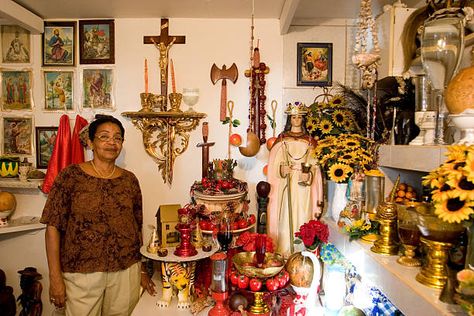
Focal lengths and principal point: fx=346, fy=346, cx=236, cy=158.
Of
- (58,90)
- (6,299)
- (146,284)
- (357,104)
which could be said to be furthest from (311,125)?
(6,299)

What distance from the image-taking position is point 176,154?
6.97ft

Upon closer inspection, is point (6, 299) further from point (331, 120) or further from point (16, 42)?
point (331, 120)

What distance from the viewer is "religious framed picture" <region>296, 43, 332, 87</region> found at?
6.88 ft

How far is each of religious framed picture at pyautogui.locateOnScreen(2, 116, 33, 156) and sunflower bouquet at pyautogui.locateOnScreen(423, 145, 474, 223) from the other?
7.28 feet

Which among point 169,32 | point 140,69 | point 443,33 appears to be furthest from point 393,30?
point 140,69

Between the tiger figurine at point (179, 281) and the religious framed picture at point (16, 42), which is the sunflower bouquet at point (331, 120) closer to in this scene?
the tiger figurine at point (179, 281)

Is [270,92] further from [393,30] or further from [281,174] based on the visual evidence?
[393,30]

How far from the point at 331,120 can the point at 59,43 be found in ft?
5.55

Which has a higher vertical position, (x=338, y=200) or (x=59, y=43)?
(x=59, y=43)

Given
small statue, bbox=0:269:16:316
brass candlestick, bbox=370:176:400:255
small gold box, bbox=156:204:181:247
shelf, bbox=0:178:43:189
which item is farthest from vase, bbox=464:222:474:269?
small statue, bbox=0:269:16:316

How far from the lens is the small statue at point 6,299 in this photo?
79.0 inches

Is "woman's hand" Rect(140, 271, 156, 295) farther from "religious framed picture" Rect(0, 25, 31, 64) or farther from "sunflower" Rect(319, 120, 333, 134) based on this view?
"religious framed picture" Rect(0, 25, 31, 64)

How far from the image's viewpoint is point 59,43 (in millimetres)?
2127

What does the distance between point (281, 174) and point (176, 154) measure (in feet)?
2.26
